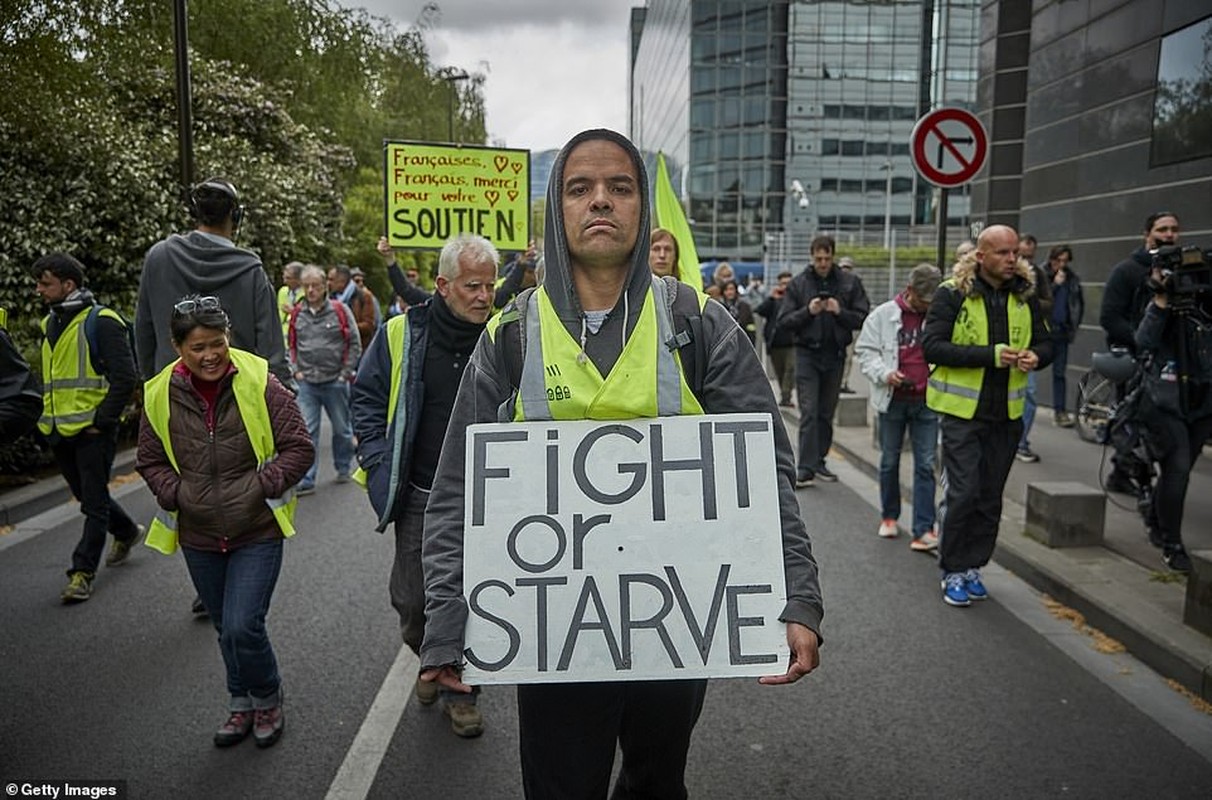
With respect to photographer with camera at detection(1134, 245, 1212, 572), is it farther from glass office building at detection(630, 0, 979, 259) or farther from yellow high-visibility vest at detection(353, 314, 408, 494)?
glass office building at detection(630, 0, 979, 259)

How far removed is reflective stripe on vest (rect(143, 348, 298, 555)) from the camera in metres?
3.91

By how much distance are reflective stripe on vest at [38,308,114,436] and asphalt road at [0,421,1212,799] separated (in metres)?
1.05

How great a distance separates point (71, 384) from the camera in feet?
18.6

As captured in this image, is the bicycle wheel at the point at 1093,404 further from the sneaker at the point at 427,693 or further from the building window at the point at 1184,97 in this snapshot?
the sneaker at the point at 427,693

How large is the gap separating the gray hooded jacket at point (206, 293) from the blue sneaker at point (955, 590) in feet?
12.5

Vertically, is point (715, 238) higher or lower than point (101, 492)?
higher

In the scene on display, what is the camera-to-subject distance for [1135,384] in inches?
262

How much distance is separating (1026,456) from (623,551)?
8525 millimetres

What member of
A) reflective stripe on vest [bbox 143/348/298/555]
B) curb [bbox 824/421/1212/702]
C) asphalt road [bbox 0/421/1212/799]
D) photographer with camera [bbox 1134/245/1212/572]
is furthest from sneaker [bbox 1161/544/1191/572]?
reflective stripe on vest [bbox 143/348/298/555]

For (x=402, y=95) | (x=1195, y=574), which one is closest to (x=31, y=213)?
(x=1195, y=574)

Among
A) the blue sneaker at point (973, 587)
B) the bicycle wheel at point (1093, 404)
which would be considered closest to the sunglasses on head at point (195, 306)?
the blue sneaker at point (973, 587)

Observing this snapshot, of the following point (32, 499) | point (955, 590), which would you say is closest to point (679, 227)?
point (955, 590)

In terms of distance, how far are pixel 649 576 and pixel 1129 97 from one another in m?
11.9

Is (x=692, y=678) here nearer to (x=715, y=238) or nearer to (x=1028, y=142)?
(x=1028, y=142)
